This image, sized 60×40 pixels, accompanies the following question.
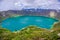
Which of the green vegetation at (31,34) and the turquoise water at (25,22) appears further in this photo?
the turquoise water at (25,22)

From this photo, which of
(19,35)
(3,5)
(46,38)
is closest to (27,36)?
(19,35)

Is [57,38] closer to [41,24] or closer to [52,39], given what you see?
[52,39]

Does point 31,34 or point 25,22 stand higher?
point 25,22

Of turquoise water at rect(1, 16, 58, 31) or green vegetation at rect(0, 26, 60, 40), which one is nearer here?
green vegetation at rect(0, 26, 60, 40)

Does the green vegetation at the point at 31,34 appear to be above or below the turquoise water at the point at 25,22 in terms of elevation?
below
